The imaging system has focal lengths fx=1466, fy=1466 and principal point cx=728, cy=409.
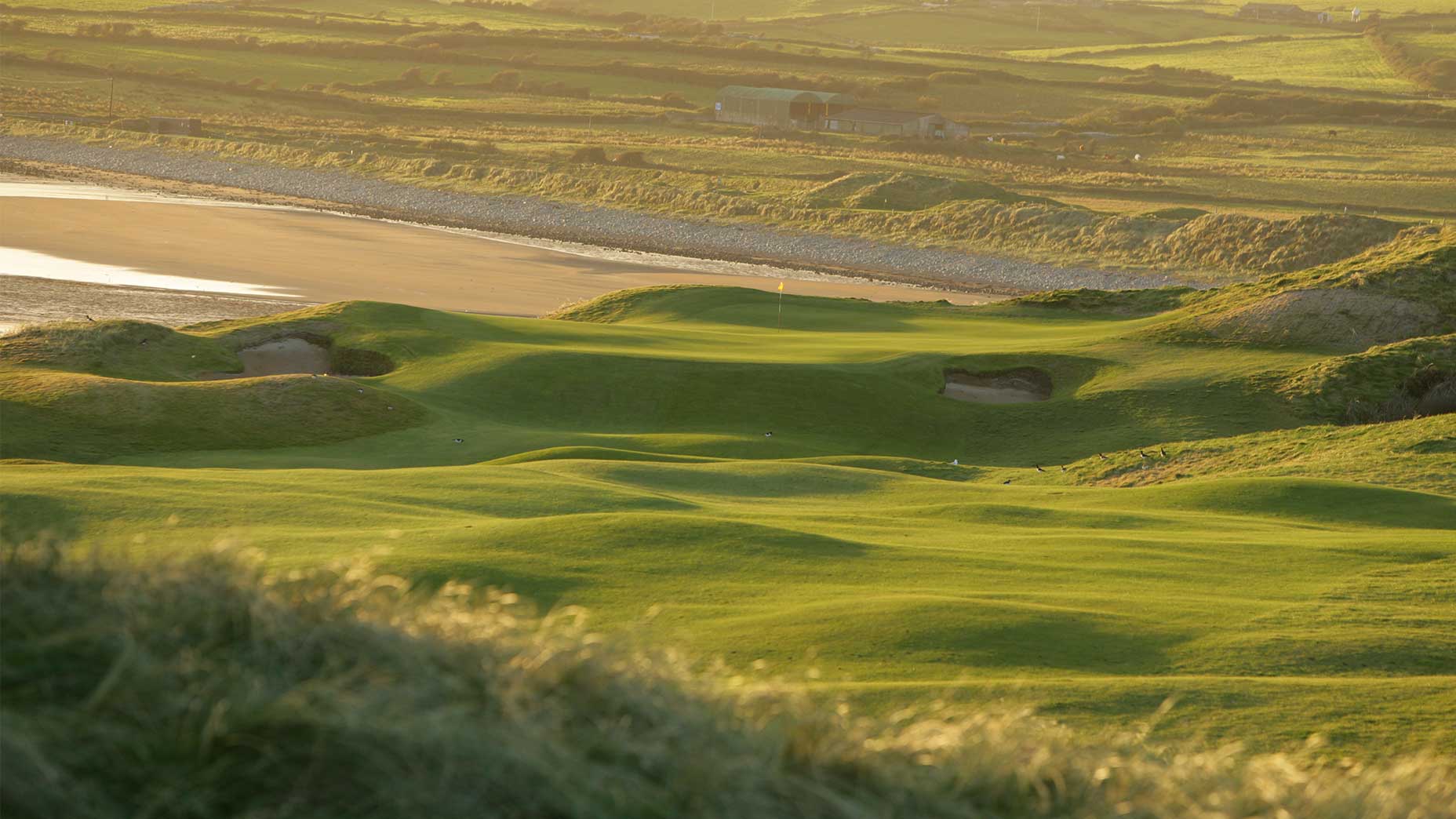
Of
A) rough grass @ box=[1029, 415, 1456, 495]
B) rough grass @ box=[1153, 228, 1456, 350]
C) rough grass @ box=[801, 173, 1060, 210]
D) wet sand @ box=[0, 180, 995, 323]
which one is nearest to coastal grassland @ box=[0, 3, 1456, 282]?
rough grass @ box=[801, 173, 1060, 210]

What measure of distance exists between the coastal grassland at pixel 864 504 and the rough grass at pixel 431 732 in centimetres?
62

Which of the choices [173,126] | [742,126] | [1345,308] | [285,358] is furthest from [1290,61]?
[285,358]

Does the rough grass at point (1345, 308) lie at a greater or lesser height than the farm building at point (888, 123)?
lesser

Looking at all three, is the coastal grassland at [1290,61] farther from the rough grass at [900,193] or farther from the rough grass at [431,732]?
the rough grass at [431,732]

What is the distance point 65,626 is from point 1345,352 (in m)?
33.6

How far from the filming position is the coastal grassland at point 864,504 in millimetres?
11422

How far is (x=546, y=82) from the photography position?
141 m

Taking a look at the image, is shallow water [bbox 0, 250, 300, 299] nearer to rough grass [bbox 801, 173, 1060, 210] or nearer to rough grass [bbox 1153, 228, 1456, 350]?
rough grass [bbox 1153, 228, 1456, 350]

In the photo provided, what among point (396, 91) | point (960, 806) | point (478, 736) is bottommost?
point (960, 806)

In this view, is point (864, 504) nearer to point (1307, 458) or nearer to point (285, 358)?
point (1307, 458)

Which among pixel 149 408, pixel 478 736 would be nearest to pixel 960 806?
pixel 478 736

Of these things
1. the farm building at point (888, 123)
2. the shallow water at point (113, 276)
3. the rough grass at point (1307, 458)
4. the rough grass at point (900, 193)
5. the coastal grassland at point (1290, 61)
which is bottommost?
the rough grass at point (1307, 458)

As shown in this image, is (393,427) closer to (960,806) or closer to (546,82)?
(960,806)

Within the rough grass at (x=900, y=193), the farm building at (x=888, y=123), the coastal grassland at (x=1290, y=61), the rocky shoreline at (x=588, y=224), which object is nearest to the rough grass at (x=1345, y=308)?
the rocky shoreline at (x=588, y=224)
